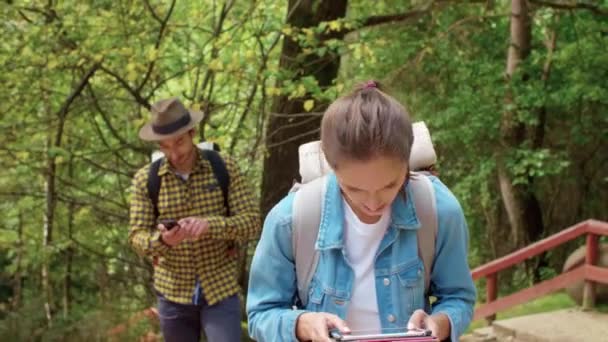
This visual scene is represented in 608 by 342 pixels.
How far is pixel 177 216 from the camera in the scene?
164 inches

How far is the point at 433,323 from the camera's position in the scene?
1.98m

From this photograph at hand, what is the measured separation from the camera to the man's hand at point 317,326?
190 cm

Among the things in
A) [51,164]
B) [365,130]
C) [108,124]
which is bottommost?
[365,130]

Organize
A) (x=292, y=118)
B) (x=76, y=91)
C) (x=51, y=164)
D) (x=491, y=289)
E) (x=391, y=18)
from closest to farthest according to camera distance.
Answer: (x=292, y=118)
(x=76, y=91)
(x=51, y=164)
(x=391, y=18)
(x=491, y=289)

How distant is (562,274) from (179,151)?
5.98 metres

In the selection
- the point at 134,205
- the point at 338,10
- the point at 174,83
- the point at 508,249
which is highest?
the point at 338,10

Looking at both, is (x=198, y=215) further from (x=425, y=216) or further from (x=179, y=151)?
(x=425, y=216)

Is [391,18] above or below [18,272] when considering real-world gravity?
above

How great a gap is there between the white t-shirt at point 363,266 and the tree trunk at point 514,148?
817 cm

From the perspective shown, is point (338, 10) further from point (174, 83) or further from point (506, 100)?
point (506, 100)

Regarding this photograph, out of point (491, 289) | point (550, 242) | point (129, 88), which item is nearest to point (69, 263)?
point (129, 88)

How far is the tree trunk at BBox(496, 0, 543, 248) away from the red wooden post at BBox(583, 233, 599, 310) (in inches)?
102

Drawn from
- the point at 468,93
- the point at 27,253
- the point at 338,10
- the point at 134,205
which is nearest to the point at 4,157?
the point at 27,253

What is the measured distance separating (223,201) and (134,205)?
45 centimetres
